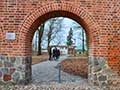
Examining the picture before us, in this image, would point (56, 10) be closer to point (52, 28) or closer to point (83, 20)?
point (83, 20)

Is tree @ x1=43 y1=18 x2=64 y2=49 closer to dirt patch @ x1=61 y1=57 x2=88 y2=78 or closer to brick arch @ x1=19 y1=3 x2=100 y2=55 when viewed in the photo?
dirt patch @ x1=61 y1=57 x2=88 y2=78

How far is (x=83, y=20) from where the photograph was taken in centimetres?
1170

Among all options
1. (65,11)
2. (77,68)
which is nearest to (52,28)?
(77,68)

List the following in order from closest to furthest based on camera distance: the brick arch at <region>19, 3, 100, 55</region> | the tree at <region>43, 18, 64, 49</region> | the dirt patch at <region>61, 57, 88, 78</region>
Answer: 1. the brick arch at <region>19, 3, 100, 55</region>
2. the dirt patch at <region>61, 57, 88, 78</region>
3. the tree at <region>43, 18, 64, 49</region>

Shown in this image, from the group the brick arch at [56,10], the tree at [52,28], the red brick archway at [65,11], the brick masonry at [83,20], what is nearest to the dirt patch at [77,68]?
the brick masonry at [83,20]

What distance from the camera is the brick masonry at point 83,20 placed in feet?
37.9

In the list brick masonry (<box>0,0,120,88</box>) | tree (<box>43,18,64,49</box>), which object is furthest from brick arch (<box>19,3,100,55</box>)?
tree (<box>43,18,64,49</box>)

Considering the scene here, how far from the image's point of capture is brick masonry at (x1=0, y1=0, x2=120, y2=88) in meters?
11.6

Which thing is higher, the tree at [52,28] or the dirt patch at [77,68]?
the tree at [52,28]

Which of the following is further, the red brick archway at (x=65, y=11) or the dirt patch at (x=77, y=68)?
the dirt patch at (x=77, y=68)

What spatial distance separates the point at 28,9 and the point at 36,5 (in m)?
0.35

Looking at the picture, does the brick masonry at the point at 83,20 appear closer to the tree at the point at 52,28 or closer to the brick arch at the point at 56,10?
the brick arch at the point at 56,10

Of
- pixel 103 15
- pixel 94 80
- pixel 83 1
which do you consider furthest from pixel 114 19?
pixel 94 80

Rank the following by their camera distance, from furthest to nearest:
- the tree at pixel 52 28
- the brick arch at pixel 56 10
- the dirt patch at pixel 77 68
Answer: the tree at pixel 52 28 < the dirt patch at pixel 77 68 < the brick arch at pixel 56 10
